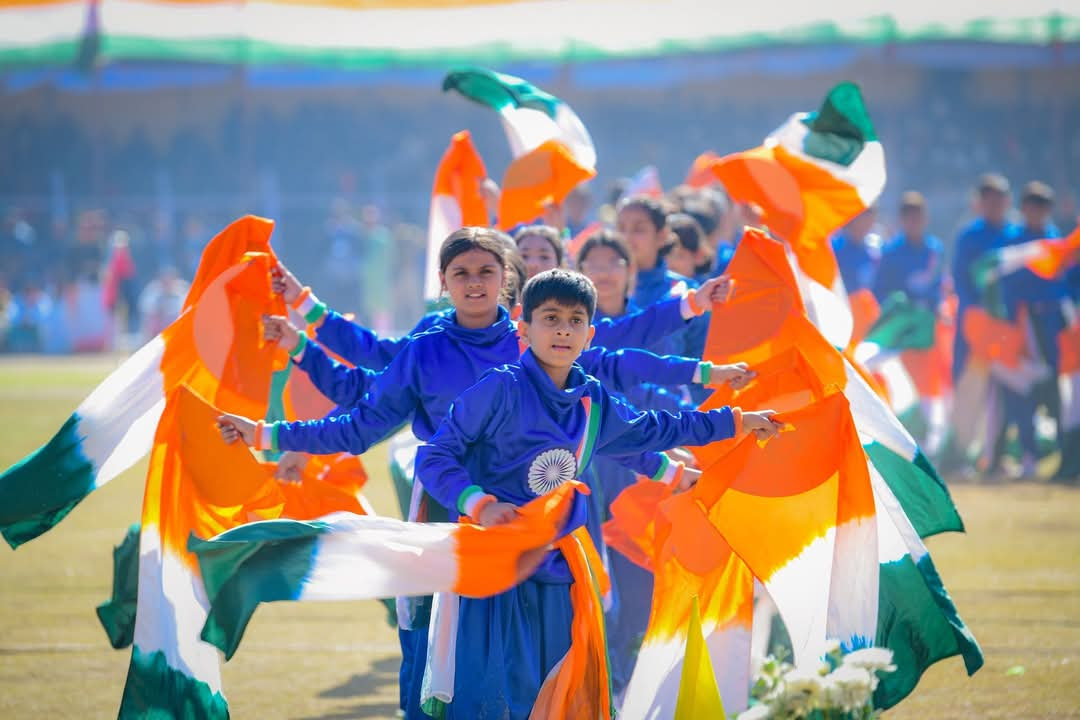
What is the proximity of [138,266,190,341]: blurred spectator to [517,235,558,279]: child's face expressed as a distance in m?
16.9

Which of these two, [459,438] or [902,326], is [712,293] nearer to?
[459,438]

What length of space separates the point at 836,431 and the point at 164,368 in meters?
2.25

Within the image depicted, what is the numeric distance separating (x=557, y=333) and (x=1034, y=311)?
795 centimetres

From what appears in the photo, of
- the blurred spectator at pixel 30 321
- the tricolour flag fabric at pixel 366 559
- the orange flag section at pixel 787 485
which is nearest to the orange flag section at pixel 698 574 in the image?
the orange flag section at pixel 787 485

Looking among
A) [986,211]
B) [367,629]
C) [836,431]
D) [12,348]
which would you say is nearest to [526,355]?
[836,431]

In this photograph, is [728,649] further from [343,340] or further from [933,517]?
[343,340]

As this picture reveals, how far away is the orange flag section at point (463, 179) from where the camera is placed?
24.8ft

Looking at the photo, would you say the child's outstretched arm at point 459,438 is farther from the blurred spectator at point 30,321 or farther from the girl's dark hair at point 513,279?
the blurred spectator at point 30,321

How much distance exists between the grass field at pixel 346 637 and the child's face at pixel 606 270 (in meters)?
1.71

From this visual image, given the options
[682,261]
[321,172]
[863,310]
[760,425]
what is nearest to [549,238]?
[682,261]

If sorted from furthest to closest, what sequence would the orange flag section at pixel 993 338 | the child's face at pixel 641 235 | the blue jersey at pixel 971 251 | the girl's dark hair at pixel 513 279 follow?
the blue jersey at pixel 971 251 → the orange flag section at pixel 993 338 → the child's face at pixel 641 235 → the girl's dark hair at pixel 513 279

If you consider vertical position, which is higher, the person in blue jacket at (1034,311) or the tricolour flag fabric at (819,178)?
the tricolour flag fabric at (819,178)

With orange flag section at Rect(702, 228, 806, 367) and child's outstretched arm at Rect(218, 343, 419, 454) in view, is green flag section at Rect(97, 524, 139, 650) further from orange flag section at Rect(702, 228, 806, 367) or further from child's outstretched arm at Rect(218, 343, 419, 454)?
orange flag section at Rect(702, 228, 806, 367)

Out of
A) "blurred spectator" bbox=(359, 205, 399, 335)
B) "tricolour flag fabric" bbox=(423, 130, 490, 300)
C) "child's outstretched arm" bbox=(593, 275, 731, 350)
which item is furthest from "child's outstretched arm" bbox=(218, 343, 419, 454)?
"blurred spectator" bbox=(359, 205, 399, 335)
